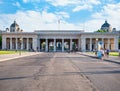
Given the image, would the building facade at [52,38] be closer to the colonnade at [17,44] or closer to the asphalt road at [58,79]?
the colonnade at [17,44]

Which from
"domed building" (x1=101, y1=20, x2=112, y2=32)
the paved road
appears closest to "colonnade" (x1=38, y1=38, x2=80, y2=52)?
"domed building" (x1=101, y1=20, x2=112, y2=32)

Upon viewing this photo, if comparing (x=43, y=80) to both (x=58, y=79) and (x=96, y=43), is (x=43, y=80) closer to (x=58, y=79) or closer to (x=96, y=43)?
(x=58, y=79)

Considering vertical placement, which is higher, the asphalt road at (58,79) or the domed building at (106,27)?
the domed building at (106,27)

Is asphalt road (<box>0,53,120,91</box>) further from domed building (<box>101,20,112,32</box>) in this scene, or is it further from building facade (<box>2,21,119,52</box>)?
domed building (<box>101,20,112,32</box>)

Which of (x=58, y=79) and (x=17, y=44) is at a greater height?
(x=17, y=44)

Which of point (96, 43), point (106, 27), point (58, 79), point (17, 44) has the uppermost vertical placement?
point (106, 27)

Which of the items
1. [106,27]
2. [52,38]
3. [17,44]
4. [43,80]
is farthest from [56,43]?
[43,80]

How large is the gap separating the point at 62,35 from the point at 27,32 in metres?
17.9

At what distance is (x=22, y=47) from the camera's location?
148000 mm

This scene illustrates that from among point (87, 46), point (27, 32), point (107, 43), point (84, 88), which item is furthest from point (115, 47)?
point (84, 88)

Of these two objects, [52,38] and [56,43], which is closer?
[52,38]

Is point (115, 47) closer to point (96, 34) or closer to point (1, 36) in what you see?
point (96, 34)

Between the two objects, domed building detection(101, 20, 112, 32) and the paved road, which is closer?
the paved road

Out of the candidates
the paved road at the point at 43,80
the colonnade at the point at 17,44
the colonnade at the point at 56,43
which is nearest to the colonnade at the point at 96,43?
the colonnade at the point at 56,43
